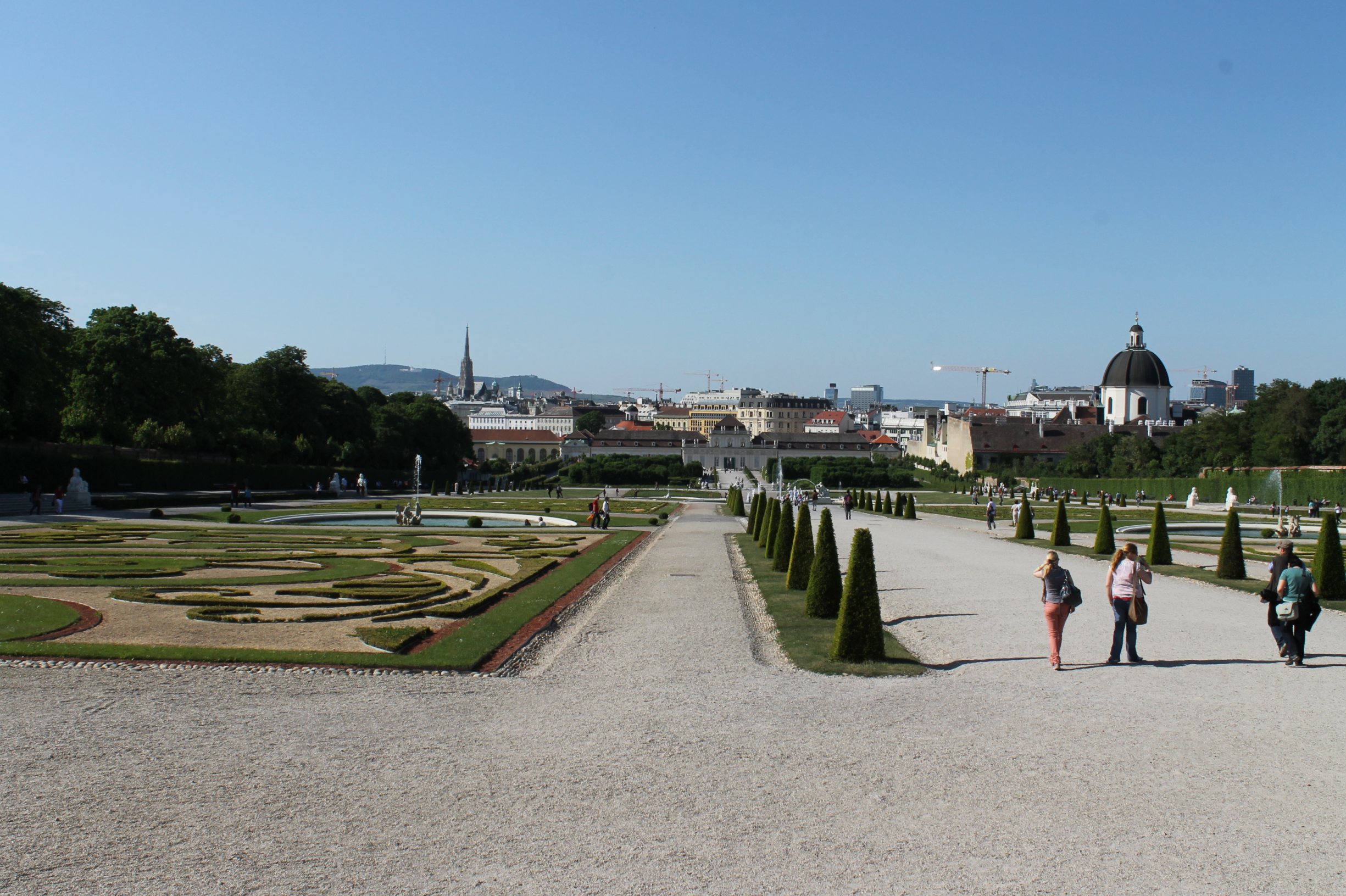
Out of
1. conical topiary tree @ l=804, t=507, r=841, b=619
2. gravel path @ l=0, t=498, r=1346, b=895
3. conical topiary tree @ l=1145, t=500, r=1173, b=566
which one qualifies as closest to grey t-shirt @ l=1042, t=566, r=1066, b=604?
gravel path @ l=0, t=498, r=1346, b=895

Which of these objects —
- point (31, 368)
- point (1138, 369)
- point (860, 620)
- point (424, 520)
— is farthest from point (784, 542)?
point (1138, 369)

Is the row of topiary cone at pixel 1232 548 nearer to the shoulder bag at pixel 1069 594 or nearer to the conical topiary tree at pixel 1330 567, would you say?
the conical topiary tree at pixel 1330 567

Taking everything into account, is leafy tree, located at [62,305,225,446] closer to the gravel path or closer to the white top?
the gravel path

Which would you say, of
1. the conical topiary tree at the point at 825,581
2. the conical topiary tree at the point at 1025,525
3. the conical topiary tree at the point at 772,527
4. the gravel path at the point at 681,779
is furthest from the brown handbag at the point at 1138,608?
the conical topiary tree at the point at 1025,525

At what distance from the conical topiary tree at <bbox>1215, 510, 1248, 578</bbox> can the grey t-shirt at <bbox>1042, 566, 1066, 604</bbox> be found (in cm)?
1061

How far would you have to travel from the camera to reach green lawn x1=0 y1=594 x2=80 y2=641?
11609 mm

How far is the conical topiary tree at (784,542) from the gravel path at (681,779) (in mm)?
8430

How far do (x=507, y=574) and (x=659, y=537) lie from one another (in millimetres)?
11109

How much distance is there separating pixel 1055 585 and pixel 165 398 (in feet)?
164

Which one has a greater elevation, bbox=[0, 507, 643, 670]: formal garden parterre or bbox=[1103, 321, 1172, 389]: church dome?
bbox=[1103, 321, 1172, 389]: church dome

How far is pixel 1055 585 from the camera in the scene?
10.9m

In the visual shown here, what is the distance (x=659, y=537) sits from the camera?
30.0 meters

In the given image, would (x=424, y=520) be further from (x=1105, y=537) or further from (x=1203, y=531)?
(x=1203, y=531)

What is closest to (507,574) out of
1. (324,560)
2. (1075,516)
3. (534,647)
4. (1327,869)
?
(324,560)
